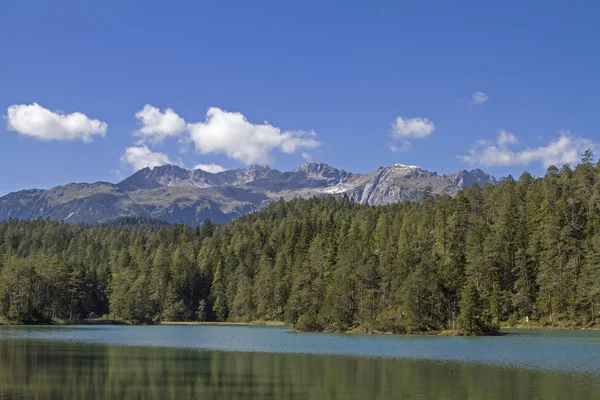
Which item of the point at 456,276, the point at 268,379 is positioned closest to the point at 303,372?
the point at 268,379

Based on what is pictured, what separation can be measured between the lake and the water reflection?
67 mm

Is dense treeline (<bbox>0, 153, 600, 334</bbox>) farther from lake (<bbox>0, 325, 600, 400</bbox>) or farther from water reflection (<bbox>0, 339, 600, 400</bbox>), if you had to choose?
water reflection (<bbox>0, 339, 600, 400</bbox>)

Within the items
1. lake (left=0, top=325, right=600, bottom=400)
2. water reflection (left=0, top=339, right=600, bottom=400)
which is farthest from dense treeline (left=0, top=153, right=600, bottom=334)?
water reflection (left=0, top=339, right=600, bottom=400)

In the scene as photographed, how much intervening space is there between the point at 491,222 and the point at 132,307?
108947mm

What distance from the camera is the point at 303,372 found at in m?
54.5

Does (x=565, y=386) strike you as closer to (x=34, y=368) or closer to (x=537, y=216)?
(x=34, y=368)

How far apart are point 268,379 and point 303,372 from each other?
18.4 ft

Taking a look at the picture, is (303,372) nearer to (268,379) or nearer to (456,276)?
(268,379)

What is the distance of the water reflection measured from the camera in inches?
1635

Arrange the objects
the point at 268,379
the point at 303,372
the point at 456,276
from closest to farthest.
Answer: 1. the point at 268,379
2. the point at 303,372
3. the point at 456,276

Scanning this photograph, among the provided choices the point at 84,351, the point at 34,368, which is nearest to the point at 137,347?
the point at 84,351

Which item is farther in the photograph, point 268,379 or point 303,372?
point 303,372

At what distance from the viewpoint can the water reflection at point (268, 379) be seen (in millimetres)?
41531

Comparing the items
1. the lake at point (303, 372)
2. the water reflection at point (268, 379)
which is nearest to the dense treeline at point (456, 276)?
the lake at point (303, 372)
